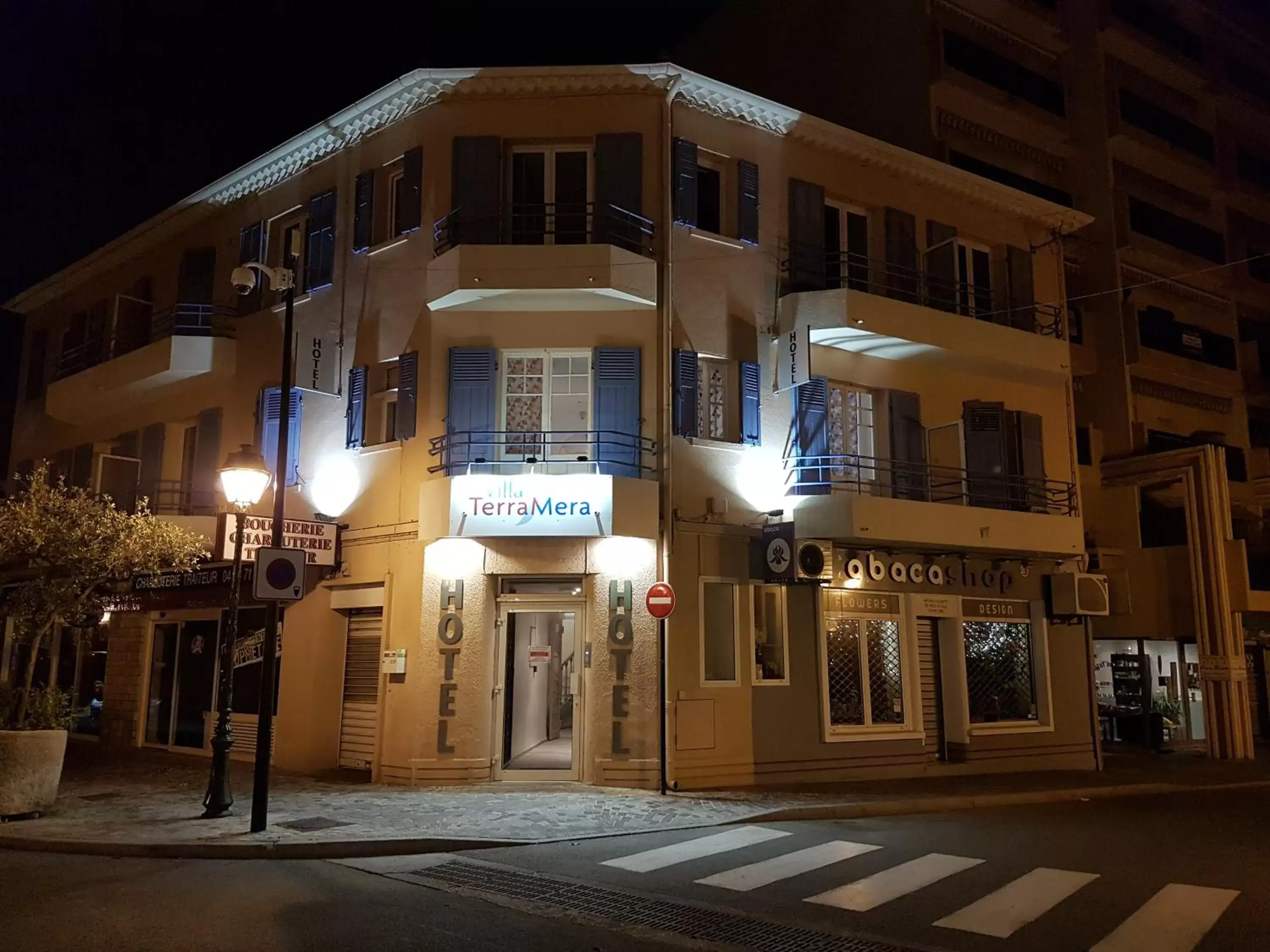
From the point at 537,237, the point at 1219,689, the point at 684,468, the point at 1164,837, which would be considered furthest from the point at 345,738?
the point at 1219,689

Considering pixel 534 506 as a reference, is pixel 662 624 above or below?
below

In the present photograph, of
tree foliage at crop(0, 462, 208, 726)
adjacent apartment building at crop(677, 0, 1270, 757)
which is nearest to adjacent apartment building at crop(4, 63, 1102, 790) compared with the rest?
tree foliage at crop(0, 462, 208, 726)

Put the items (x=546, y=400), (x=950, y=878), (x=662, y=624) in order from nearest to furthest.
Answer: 1. (x=950, y=878)
2. (x=662, y=624)
3. (x=546, y=400)

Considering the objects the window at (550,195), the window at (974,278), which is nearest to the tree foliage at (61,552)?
the window at (550,195)

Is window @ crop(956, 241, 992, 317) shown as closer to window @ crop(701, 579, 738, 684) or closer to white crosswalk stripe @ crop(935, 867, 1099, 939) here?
window @ crop(701, 579, 738, 684)

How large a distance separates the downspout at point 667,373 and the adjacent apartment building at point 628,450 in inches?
2.2

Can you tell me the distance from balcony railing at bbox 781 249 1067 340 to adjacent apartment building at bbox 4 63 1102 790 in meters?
0.09

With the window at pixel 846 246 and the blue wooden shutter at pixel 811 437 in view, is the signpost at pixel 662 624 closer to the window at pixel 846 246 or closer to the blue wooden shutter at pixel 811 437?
the blue wooden shutter at pixel 811 437

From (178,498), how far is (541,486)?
915 centimetres

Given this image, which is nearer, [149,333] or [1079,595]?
[1079,595]

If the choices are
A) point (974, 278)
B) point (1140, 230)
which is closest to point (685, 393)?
point (974, 278)

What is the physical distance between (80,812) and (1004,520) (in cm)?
1406

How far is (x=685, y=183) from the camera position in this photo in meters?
14.9

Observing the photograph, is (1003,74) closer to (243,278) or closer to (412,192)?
(412,192)
